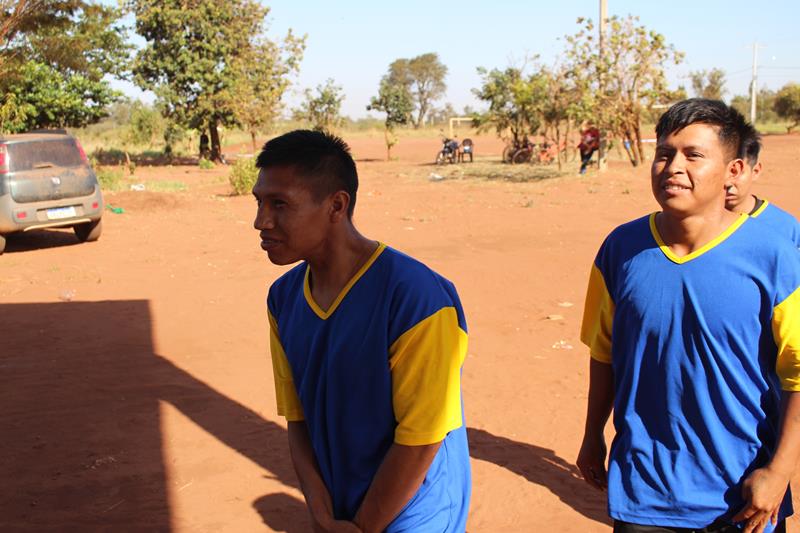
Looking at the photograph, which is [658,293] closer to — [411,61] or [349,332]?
[349,332]

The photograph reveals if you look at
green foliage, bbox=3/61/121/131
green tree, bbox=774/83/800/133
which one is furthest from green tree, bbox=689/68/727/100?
green foliage, bbox=3/61/121/131

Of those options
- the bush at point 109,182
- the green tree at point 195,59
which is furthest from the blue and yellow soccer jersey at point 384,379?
the green tree at point 195,59

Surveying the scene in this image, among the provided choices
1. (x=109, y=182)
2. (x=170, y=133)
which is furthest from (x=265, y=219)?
(x=170, y=133)

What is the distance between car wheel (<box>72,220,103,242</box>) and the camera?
42.7 ft

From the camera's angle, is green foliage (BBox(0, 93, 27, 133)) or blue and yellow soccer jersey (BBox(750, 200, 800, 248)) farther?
green foliage (BBox(0, 93, 27, 133))

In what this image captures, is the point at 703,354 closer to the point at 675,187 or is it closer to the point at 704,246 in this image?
the point at 704,246

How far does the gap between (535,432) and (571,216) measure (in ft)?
32.7

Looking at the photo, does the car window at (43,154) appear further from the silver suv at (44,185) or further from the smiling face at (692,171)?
the smiling face at (692,171)

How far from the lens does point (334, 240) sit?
2.07 m

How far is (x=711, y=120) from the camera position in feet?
7.36

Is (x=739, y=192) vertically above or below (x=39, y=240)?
above

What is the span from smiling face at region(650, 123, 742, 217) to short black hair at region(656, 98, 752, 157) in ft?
0.05

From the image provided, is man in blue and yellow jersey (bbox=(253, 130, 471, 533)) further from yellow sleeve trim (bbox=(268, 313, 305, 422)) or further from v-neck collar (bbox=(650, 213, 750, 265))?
v-neck collar (bbox=(650, 213, 750, 265))

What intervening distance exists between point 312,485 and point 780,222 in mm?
1559
